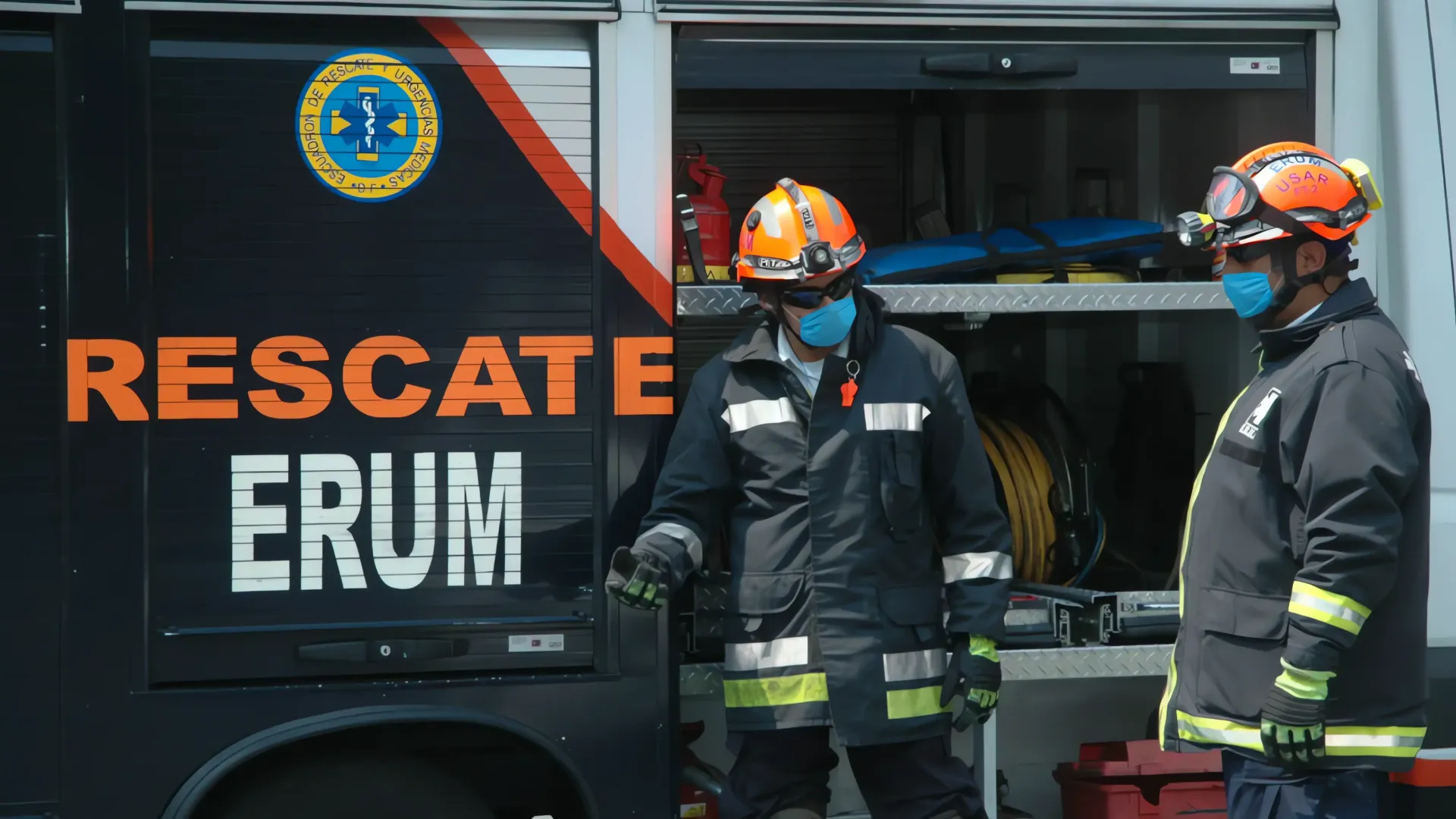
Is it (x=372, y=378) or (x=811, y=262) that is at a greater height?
(x=811, y=262)

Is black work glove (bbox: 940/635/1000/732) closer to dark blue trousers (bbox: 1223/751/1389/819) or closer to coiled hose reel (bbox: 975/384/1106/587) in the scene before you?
dark blue trousers (bbox: 1223/751/1389/819)

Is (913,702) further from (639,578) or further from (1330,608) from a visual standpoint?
(1330,608)

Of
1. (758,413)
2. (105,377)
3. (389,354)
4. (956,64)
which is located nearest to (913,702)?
(758,413)

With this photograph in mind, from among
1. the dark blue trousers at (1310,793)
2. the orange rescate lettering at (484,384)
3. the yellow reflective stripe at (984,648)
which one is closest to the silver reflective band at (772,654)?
the yellow reflective stripe at (984,648)

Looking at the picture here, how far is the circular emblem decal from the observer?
2.91m

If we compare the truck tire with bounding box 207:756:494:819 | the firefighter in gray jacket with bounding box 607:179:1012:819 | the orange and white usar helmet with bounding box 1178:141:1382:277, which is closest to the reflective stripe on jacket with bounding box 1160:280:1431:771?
the orange and white usar helmet with bounding box 1178:141:1382:277

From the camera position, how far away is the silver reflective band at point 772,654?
300 cm

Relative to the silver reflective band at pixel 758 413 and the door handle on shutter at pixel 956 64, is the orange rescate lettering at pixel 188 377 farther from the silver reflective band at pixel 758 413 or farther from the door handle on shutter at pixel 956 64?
the door handle on shutter at pixel 956 64

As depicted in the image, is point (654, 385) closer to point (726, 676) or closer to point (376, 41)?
point (726, 676)

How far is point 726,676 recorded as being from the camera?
121 inches

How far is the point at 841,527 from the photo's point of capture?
3004 millimetres

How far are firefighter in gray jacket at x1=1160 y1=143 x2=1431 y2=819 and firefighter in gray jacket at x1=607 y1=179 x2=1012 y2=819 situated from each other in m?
0.53

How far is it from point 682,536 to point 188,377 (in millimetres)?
1150

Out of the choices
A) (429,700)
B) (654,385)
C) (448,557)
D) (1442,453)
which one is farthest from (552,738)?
(1442,453)
